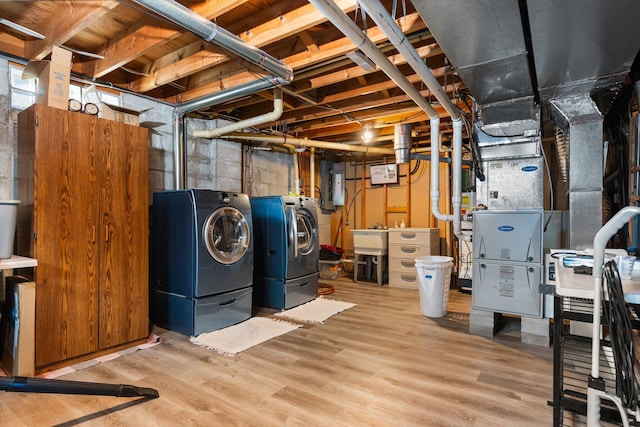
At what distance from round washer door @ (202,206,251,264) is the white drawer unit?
2607 millimetres

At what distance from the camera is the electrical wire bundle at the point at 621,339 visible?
44.6 inches

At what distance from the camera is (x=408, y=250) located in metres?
5.10

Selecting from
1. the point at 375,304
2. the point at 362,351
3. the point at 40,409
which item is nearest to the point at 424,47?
the point at 362,351

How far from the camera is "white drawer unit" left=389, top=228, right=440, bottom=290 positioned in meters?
4.99

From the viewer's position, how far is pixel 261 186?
5090 millimetres

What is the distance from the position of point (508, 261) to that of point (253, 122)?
2875mm

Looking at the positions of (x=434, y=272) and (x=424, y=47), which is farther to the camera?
(x=434, y=272)

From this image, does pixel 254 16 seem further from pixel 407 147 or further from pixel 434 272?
pixel 434 272

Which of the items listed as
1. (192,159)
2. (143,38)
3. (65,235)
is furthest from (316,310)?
(143,38)

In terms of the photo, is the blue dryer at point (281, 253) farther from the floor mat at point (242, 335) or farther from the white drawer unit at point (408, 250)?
the white drawer unit at point (408, 250)

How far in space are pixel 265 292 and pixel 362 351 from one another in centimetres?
159

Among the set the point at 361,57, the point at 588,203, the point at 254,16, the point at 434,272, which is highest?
the point at 254,16

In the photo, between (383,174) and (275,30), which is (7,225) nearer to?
(275,30)

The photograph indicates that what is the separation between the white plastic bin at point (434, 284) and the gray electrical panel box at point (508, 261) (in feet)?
1.41
